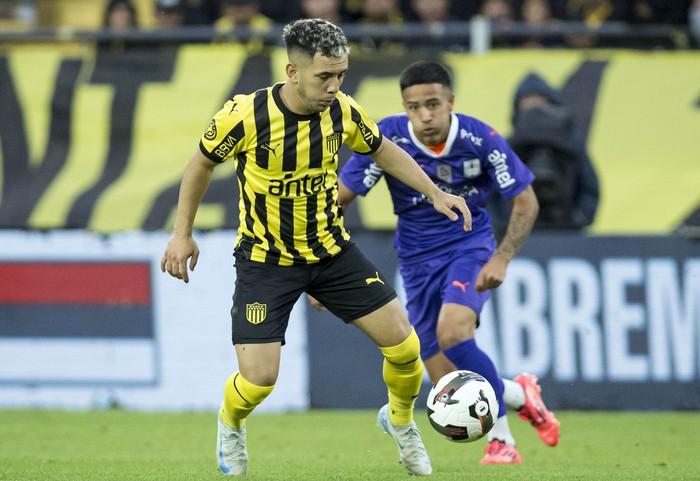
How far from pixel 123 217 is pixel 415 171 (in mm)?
4658

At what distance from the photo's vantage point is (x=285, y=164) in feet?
18.3

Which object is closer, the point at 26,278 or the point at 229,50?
the point at 26,278

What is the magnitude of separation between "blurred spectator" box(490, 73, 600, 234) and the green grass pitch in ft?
5.26

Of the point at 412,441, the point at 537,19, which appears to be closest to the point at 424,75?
the point at 412,441

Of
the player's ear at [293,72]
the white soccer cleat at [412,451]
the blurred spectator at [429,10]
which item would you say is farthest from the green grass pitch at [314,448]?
the blurred spectator at [429,10]

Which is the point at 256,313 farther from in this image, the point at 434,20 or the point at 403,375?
the point at 434,20

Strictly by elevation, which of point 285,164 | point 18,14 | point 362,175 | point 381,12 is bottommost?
point 362,175

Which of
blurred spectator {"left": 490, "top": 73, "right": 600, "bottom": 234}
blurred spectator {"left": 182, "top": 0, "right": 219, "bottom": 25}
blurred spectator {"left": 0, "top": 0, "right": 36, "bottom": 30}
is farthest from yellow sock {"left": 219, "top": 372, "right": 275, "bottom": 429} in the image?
blurred spectator {"left": 0, "top": 0, "right": 36, "bottom": 30}

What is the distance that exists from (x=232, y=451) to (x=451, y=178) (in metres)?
2.04

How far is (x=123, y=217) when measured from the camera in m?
9.96

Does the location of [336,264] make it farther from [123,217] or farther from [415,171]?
[123,217]

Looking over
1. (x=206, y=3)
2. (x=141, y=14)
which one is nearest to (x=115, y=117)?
(x=206, y=3)

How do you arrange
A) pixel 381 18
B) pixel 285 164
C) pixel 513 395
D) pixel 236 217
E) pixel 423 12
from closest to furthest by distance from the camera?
pixel 285 164
pixel 513 395
pixel 236 217
pixel 381 18
pixel 423 12

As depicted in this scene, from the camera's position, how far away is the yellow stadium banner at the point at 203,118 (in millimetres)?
9906
